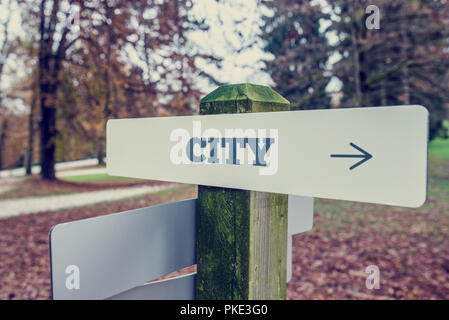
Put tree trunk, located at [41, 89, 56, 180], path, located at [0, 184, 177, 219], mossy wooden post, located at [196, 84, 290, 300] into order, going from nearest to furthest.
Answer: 1. mossy wooden post, located at [196, 84, 290, 300]
2. path, located at [0, 184, 177, 219]
3. tree trunk, located at [41, 89, 56, 180]

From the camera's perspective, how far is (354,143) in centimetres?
90

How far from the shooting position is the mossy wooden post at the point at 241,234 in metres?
1.06

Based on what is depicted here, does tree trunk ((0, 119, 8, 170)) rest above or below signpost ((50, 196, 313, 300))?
above

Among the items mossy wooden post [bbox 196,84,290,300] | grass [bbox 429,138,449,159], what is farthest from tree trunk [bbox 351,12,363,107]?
grass [bbox 429,138,449,159]

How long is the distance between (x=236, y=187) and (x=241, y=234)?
0.15 metres

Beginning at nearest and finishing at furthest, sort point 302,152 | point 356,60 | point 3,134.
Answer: point 302,152
point 356,60
point 3,134

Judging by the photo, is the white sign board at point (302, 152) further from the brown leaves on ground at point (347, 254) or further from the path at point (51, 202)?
the path at point (51, 202)

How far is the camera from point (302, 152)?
3.20ft

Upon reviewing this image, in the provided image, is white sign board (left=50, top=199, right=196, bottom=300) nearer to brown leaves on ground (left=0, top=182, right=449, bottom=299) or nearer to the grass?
brown leaves on ground (left=0, top=182, right=449, bottom=299)

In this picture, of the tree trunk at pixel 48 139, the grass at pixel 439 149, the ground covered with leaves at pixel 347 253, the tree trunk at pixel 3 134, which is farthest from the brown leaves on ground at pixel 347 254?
the tree trunk at pixel 3 134

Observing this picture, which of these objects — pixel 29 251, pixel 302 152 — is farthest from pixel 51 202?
pixel 302 152

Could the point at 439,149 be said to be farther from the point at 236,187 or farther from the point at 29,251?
the point at 236,187

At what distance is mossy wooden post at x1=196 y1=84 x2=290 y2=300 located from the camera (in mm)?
1061
